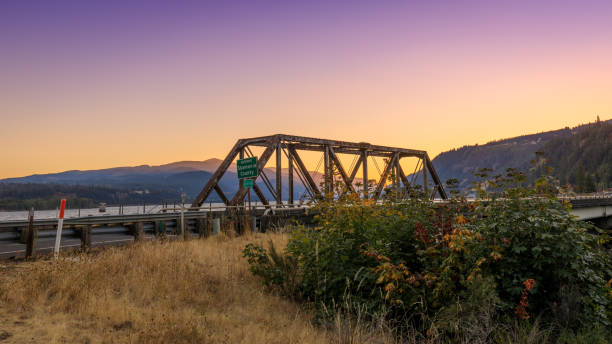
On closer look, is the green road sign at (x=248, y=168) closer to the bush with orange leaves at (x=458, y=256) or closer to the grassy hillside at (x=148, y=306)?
the grassy hillside at (x=148, y=306)

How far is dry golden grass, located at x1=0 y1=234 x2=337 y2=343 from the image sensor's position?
214 inches

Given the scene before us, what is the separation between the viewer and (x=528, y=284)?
5.82 metres

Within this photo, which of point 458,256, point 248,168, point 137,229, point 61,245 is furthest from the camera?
point 248,168

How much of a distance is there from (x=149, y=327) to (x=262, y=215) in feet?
40.5

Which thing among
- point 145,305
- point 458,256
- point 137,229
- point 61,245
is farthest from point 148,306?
point 61,245

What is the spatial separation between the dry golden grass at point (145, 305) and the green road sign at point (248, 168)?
314 inches

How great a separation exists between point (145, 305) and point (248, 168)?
1128 cm

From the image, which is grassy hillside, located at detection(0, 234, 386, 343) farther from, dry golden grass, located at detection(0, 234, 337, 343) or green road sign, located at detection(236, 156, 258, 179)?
green road sign, located at detection(236, 156, 258, 179)

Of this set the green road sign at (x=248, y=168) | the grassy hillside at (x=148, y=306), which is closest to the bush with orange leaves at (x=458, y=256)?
the grassy hillside at (x=148, y=306)

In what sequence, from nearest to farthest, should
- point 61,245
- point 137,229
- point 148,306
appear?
point 148,306 → point 61,245 → point 137,229

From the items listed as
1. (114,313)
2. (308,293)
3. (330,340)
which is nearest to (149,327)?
(114,313)

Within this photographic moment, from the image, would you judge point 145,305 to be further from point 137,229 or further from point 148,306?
point 137,229

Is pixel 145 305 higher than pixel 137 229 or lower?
lower

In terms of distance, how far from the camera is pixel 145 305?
267 inches
